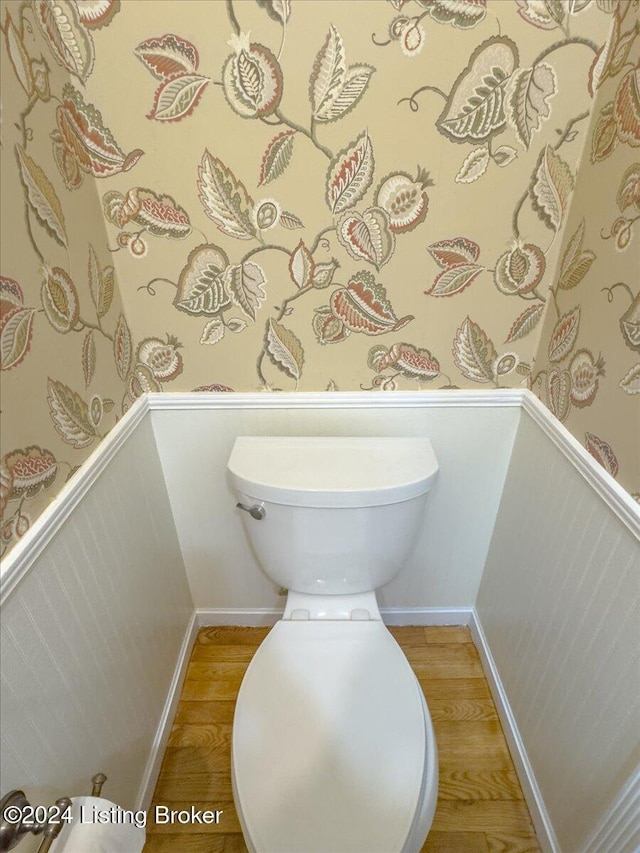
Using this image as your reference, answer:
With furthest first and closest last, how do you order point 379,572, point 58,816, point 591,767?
point 379,572
point 591,767
point 58,816

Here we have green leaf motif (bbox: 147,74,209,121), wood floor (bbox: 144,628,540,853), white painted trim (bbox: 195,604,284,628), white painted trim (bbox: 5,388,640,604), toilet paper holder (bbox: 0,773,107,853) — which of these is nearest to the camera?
toilet paper holder (bbox: 0,773,107,853)

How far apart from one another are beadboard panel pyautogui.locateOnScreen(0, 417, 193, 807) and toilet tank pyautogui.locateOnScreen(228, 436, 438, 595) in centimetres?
24

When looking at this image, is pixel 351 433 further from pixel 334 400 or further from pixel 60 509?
pixel 60 509

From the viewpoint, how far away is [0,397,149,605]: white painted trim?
58 cm

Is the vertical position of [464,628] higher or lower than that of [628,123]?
lower

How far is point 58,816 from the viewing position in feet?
1.76

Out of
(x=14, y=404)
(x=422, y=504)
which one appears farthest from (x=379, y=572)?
(x=14, y=404)

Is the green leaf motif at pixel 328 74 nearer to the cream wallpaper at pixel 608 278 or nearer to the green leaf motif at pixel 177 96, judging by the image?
the green leaf motif at pixel 177 96

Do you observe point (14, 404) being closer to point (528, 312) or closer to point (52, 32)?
point (52, 32)

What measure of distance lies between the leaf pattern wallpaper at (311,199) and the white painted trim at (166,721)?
2.39ft

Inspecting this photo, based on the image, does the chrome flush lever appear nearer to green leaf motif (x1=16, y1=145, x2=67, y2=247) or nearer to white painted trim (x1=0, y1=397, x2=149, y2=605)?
white painted trim (x1=0, y1=397, x2=149, y2=605)

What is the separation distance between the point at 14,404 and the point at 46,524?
177 millimetres

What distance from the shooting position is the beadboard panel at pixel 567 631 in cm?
69

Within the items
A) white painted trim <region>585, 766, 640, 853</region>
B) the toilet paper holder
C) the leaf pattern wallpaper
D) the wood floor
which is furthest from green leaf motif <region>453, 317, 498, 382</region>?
the toilet paper holder
